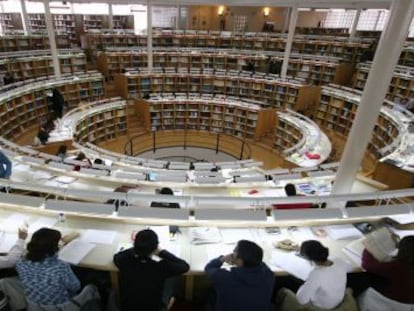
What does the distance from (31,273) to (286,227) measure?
2.76m

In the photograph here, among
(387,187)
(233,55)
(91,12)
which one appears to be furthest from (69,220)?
(91,12)

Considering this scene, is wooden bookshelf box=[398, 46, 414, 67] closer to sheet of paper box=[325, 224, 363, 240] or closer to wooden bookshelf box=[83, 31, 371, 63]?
wooden bookshelf box=[83, 31, 371, 63]

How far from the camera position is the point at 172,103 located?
13578 mm

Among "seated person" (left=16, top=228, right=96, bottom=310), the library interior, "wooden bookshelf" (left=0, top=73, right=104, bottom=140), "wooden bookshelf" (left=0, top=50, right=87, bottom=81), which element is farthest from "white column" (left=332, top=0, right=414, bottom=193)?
"wooden bookshelf" (left=0, top=50, right=87, bottom=81)

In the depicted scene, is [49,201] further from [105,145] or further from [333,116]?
[333,116]

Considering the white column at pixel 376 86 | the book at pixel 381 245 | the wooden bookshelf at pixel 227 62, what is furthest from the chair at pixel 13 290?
the wooden bookshelf at pixel 227 62

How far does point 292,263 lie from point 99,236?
6.94 feet

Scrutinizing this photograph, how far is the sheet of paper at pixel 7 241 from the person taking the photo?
123 inches

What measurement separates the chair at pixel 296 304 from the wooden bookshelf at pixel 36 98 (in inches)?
425

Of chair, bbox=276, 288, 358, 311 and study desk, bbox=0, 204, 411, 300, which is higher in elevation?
chair, bbox=276, 288, 358, 311

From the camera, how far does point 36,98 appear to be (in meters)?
11.6

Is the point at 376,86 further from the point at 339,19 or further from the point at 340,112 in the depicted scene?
the point at 339,19

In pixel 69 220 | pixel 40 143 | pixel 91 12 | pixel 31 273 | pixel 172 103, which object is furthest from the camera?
pixel 91 12

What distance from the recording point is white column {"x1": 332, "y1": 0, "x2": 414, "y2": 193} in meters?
3.76
